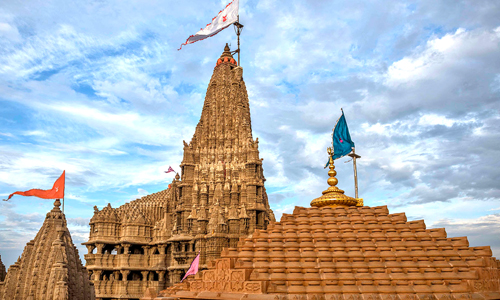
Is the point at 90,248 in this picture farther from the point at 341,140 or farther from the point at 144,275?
the point at 341,140

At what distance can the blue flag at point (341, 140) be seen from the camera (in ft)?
69.5

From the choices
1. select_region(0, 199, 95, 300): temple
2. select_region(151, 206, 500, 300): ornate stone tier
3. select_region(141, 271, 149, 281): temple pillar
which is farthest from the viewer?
select_region(141, 271, 149, 281): temple pillar

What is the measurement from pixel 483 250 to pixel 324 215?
19.0 ft

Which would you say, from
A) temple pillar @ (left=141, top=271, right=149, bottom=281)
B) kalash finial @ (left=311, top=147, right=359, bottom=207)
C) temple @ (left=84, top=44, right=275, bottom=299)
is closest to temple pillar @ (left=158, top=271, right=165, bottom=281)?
temple @ (left=84, top=44, right=275, bottom=299)

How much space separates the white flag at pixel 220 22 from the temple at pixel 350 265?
34.5 metres

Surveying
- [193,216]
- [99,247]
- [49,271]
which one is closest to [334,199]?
[49,271]

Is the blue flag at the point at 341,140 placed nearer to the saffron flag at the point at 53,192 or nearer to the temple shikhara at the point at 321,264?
the temple shikhara at the point at 321,264

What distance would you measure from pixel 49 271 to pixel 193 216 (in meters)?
27.6

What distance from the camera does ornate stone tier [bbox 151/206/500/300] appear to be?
12.3m

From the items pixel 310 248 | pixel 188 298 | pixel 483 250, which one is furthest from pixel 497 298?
pixel 188 298

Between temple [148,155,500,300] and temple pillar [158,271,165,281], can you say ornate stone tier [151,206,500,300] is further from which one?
temple pillar [158,271,165,281]

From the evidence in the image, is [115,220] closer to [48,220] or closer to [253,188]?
[253,188]

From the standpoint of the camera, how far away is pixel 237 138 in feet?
165

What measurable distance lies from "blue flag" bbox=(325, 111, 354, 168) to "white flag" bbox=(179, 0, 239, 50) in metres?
27.9
